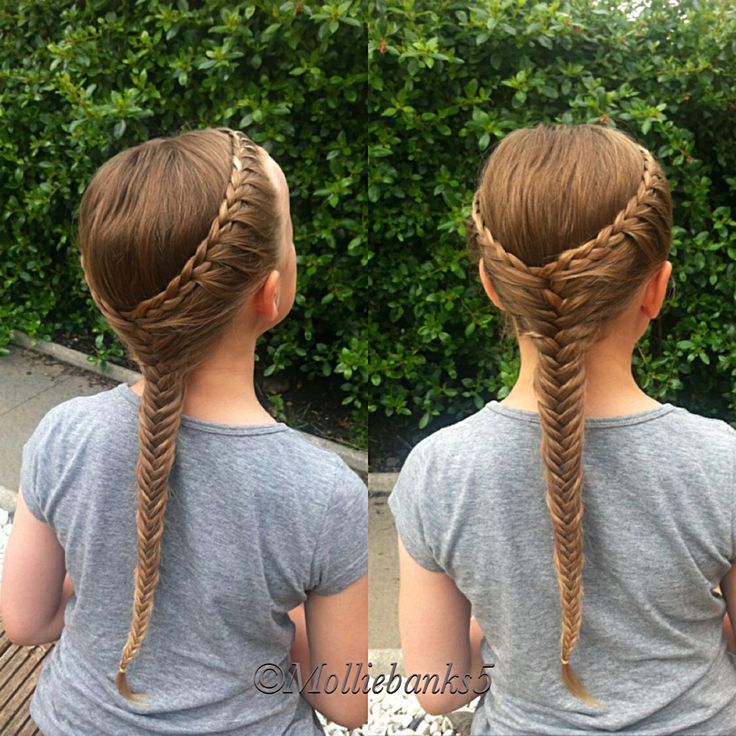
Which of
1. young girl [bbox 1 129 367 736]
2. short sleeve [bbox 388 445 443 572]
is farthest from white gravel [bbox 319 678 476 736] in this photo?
short sleeve [bbox 388 445 443 572]

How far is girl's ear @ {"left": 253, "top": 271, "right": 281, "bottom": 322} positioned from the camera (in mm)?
1486

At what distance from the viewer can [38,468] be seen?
60.5 inches

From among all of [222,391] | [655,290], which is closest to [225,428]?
[222,391]

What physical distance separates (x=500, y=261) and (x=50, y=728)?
4.16ft

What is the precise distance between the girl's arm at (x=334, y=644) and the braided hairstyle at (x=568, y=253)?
0.42 meters

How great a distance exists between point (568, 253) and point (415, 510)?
556mm

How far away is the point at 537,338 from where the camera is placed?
1401 millimetres

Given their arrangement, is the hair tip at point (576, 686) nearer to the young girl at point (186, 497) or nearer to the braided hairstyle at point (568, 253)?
the braided hairstyle at point (568, 253)

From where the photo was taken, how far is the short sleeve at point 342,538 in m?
1.48

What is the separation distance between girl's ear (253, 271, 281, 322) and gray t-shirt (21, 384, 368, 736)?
0.21 metres

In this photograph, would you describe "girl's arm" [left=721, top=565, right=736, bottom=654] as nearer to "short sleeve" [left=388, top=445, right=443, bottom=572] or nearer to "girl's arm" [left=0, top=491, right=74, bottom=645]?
"short sleeve" [left=388, top=445, right=443, bottom=572]

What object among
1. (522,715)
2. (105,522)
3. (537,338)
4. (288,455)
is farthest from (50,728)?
(537,338)

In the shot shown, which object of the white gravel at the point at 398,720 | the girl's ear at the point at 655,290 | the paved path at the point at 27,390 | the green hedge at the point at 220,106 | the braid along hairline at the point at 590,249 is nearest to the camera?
the braid along hairline at the point at 590,249

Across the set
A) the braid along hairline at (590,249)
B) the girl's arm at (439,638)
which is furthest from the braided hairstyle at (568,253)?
the girl's arm at (439,638)
